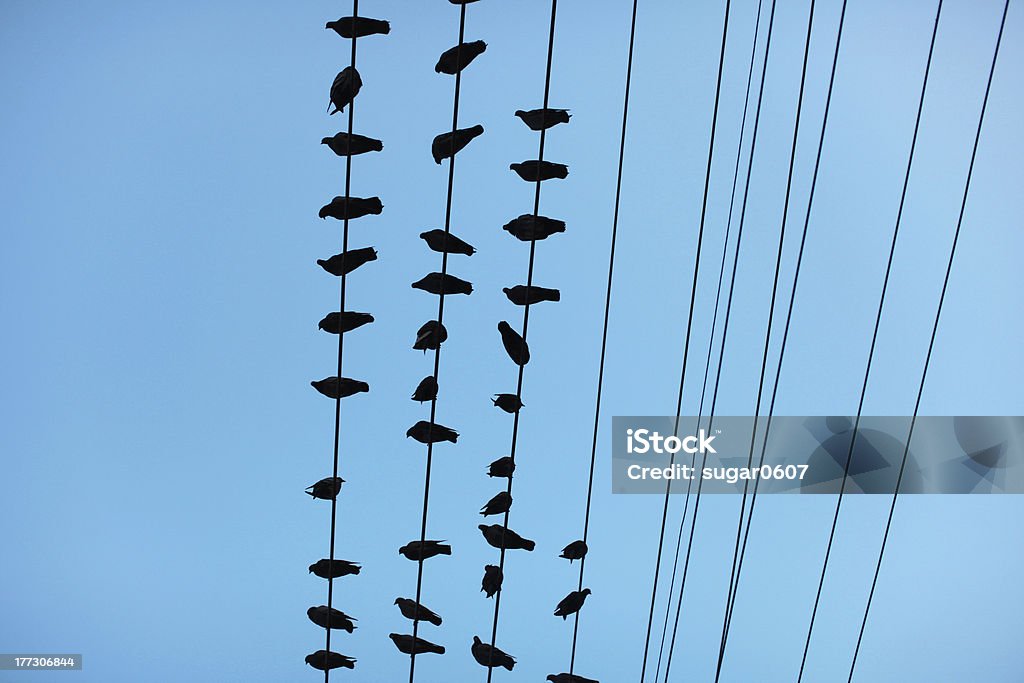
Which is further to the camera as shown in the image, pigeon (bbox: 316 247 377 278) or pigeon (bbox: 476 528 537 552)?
pigeon (bbox: 476 528 537 552)

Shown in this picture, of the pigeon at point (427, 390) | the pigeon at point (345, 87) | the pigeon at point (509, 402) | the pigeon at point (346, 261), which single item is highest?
the pigeon at point (345, 87)

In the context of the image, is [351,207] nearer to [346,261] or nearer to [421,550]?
[346,261]

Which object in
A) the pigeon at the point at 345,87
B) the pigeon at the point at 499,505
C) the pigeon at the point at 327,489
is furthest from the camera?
the pigeon at the point at 499,505

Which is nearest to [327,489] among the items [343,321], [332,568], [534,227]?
[332,568]

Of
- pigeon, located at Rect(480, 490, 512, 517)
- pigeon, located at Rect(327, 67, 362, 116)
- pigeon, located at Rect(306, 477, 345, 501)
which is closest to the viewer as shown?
pigeon, located at Rect(327, 67, 362, 116)

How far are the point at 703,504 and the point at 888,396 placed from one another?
2.85 feet

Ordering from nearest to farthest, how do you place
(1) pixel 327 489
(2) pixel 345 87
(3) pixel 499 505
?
(2) pixel 345 87
(1) pixel 327 489
(3) pixel 499 505

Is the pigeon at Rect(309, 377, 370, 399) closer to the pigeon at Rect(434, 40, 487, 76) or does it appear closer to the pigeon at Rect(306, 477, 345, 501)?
the pigeon at Rect(306, 477, 345, 501)

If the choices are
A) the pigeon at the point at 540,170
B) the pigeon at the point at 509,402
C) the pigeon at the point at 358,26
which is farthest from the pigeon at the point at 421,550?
the pigeon at the point at 358,26

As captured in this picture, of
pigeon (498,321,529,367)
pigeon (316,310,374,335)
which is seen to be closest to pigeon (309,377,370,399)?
pigeon (316,310,374,335)

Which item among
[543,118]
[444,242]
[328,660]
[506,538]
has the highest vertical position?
[543,118]

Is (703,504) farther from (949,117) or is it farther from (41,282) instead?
(41,282)

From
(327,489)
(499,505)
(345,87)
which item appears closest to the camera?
(345,87)

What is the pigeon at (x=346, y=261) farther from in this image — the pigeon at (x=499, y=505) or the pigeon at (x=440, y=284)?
the pigeon at (x=499, y=505)
